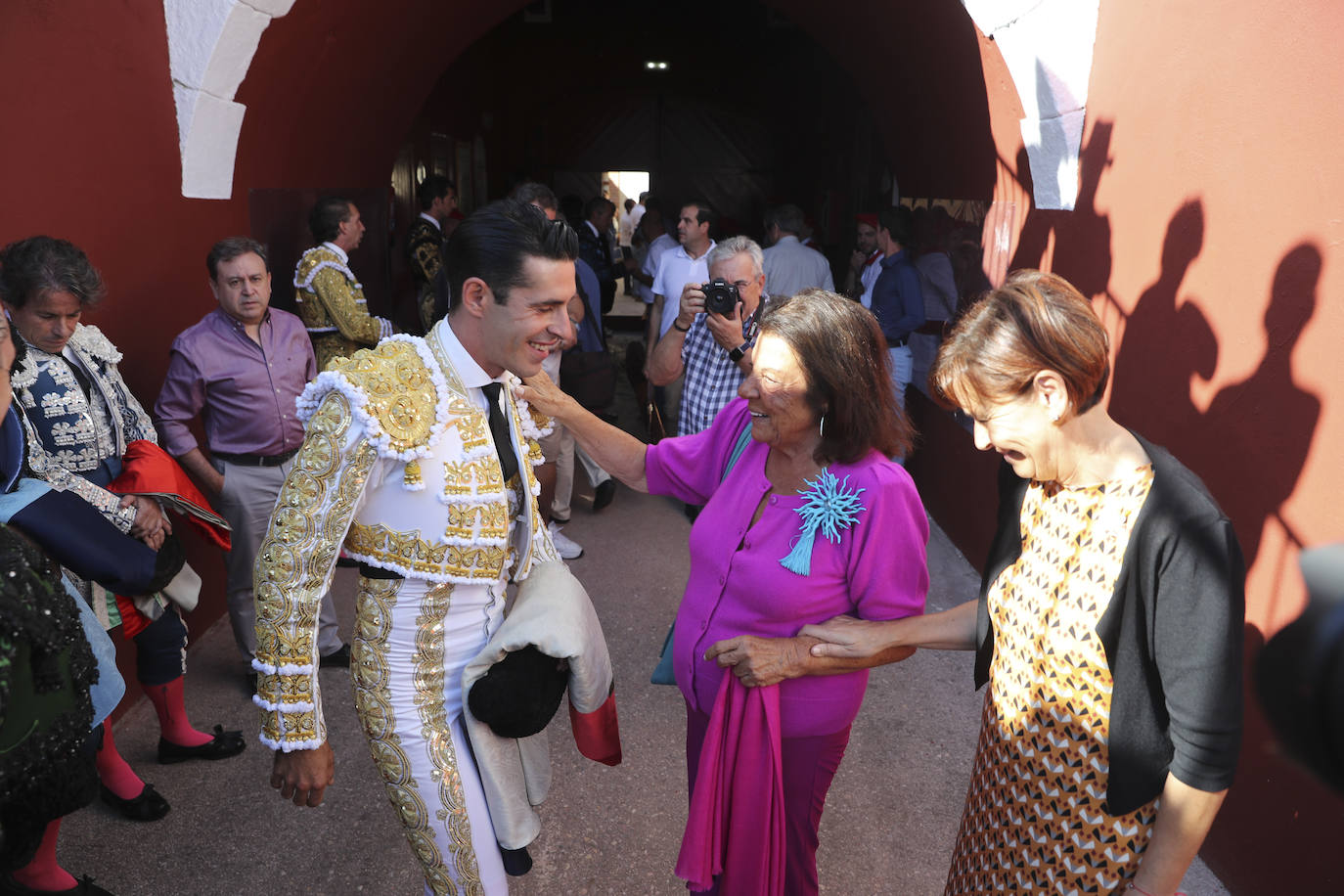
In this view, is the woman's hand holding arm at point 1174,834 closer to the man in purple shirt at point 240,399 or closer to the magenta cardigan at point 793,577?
the magenta cardigan at point 793,577

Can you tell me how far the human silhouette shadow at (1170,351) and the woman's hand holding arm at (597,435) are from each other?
1841mm

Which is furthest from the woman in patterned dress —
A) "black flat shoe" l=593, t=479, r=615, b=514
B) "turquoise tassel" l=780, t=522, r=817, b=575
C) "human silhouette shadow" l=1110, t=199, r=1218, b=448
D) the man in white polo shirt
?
"black flat shoe" l=593, t=479, r=615, b=514

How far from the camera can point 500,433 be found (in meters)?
2.00

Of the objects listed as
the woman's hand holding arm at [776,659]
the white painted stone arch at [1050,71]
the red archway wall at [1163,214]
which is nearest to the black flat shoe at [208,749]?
the red archway wall at [1163,214]

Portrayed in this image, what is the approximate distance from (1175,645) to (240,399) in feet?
10.8

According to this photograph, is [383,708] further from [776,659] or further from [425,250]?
[425,250]

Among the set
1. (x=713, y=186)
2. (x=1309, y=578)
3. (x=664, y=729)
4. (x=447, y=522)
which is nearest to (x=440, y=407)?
(x=447, y=522)

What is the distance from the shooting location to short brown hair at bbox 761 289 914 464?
76.7 inches

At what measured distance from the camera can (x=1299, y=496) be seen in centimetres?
248

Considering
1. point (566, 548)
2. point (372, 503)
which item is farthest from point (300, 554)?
point (566, 548)

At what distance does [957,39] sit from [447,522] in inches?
185

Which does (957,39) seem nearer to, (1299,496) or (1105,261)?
(1105,261)

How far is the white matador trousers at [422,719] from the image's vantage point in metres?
1.84

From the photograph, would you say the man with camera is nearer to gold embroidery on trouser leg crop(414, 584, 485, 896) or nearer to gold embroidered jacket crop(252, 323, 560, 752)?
gold embroidered jacket crop(252, 323, 560, 752)
